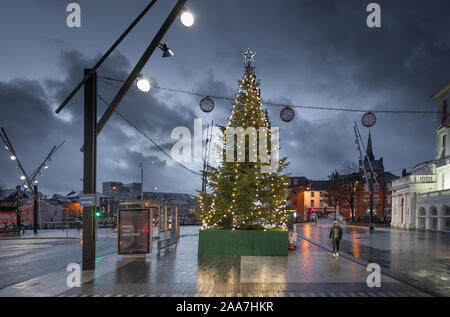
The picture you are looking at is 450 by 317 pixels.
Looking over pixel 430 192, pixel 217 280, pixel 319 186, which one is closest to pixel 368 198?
pixel 319 186

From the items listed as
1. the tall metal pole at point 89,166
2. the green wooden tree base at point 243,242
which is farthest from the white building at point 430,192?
the tall metal pole at point 89,166

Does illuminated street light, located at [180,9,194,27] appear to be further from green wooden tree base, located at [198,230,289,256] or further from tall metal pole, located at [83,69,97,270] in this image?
green wooden tree base, located at [198,230,289,256]

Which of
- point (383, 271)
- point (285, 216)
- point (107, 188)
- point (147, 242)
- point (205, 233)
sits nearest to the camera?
point (383, 271)

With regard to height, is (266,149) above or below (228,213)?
above

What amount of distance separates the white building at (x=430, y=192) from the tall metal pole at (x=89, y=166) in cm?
3964

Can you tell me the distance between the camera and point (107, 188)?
180m

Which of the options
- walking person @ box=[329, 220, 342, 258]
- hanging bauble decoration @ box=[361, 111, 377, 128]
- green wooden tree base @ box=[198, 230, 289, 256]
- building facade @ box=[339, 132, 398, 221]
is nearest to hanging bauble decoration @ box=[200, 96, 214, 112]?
green wooden tree base @ box=[198, 230, 289, 256]

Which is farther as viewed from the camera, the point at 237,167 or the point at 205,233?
the point at 237,167

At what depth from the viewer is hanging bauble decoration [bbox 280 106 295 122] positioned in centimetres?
1440

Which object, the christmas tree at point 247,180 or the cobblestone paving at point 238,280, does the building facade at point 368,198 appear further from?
the cobblestone paving at point 238,280

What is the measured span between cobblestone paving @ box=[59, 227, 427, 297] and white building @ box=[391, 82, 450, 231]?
107ft
